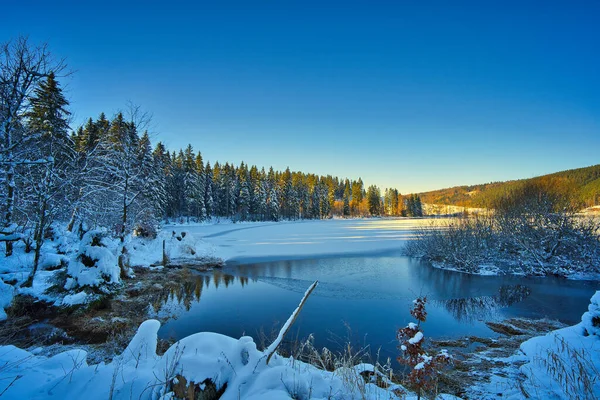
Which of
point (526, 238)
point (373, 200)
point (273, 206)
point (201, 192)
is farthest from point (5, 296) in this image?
point (373, 200)

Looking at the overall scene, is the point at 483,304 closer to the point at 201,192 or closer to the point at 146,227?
the point at 146,227

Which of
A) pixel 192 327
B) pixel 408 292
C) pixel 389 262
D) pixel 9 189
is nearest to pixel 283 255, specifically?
pixel 389 262

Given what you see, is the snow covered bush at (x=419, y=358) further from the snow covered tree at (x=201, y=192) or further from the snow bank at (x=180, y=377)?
the snow covered tree at (x=201, y=192)

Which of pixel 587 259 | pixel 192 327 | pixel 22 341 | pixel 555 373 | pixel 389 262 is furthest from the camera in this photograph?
pixel 389 262

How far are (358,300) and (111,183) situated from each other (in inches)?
569

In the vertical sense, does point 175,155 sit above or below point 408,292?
above

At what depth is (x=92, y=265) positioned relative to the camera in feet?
32.1

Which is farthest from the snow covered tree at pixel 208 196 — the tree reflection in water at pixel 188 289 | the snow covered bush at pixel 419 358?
the snow covered bush at pixel 419 358

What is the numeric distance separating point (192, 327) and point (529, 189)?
75.4 feet

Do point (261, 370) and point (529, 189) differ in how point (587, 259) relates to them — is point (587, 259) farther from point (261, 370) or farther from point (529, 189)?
point (261, 370)

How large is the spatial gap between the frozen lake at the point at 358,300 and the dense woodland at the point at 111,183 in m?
5.68

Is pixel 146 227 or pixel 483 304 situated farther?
pixel 146 227

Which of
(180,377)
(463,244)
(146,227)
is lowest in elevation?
(463,244)

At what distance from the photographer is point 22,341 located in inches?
262
